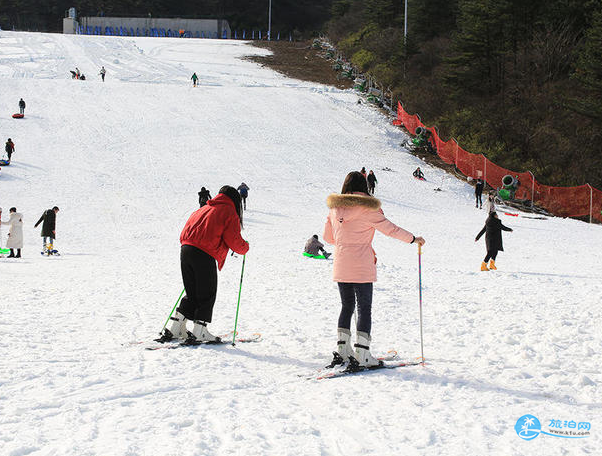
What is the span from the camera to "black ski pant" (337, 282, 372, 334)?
488 centimetres

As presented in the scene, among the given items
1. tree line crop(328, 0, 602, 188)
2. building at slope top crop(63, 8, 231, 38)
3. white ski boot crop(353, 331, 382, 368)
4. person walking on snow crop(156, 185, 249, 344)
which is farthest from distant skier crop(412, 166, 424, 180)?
building at slope top crop(63, 8, 231, 38)

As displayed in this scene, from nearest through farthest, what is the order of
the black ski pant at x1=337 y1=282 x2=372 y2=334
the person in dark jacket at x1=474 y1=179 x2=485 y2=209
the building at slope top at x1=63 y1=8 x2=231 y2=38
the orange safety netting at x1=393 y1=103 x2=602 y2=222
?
the black ski pant at x1=337 y1=282 x2=372 y2=334
the orange safety netting at x1=393 y1=103 x2=602 y2=222
the person in dark jacket at x1=474 y1=179 x2=485 y2=209
the building at slope top at x1=63 y1=8 x2=231 y2=38

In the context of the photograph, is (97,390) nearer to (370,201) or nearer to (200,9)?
(370,201)

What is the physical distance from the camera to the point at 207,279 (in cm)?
544

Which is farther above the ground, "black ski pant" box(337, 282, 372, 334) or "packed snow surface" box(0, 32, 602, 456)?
"black ski pant" box(337, 282, 372, 334)

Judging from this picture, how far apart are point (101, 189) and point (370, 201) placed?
20781mm

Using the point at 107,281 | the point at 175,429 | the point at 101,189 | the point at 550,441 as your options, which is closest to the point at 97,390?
the point at 175,429

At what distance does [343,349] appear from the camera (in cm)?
505

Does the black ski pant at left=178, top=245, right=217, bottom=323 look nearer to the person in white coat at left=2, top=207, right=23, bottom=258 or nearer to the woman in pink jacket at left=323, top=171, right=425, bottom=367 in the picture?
the woman in pink jacket at left=323, top=171, right=425, bottom=367

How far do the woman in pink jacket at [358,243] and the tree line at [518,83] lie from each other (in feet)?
93.2
